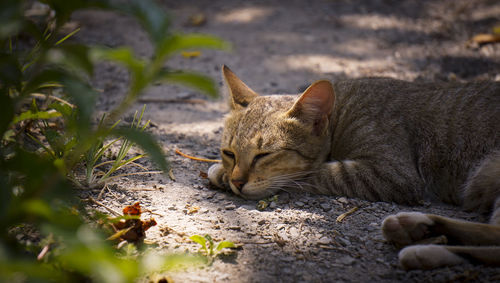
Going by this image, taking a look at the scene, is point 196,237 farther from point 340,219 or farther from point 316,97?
point 316,97

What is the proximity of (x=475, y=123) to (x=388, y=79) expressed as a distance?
31.3 inches

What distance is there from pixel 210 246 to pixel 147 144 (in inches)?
34.6

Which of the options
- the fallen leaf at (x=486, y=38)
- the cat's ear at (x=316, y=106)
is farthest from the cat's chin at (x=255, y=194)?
the fallen leaf at (x=486, y=38)

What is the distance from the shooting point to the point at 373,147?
2996 millimetres

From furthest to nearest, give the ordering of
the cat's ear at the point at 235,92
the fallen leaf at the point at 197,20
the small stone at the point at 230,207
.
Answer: the fallen leaf at the point at 197,20 < the cat's ear at the point at 235,92 < the small stone at the point at 230,207

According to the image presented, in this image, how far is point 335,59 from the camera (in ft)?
18.2

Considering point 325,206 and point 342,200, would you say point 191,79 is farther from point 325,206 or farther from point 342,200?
point 342,200

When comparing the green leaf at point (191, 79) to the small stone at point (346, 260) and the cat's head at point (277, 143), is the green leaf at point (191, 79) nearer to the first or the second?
the small stone at point (346, 260)

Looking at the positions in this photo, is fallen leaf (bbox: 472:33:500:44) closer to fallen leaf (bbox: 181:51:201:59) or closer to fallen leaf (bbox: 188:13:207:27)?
fallen leaf (bbox: 181:51:201:59)

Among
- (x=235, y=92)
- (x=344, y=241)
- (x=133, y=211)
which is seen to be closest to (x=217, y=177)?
(x=235, y=92)

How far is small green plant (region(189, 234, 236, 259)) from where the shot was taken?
80.0 inches

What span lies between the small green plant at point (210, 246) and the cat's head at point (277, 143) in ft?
2.39

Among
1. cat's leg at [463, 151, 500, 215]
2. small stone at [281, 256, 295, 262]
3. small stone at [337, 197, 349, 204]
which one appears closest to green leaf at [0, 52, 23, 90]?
small stone at [281, 256, 295, 262]

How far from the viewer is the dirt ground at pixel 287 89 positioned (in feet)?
6.83
